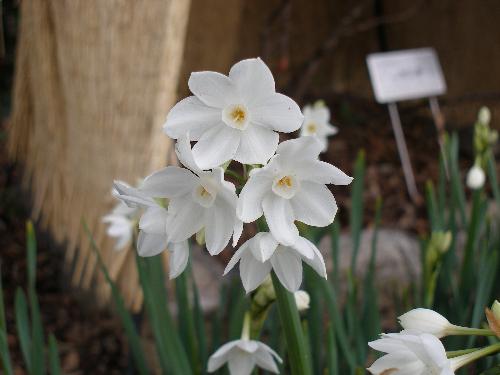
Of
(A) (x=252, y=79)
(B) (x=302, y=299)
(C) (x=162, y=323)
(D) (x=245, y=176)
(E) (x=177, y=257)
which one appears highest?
(A) (x=252, y=79)

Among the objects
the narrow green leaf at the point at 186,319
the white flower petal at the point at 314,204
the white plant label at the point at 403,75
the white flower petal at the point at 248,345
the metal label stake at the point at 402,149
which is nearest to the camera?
the white flower petal at the point at 314,204

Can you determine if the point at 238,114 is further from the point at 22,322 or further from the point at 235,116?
the point at 22,322

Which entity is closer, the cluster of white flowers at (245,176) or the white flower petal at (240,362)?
the cluster of white flowers at (245,176)

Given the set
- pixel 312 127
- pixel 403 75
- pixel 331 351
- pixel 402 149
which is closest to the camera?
pixel 331 351

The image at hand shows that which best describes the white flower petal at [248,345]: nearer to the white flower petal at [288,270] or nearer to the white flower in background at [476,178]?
the white flower petal at [288,270]

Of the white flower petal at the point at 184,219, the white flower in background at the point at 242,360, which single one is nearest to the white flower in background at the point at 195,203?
the white flower petal at the point at 184,219

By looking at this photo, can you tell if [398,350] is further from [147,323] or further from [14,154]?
[14,154]

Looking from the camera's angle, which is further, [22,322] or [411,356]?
[22,322]

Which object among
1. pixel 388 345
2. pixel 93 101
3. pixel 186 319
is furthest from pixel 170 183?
pixel 93 101

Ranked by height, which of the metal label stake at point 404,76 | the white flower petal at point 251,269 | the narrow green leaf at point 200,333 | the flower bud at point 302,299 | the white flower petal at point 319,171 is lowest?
the narrow green leaf at point 200,333
